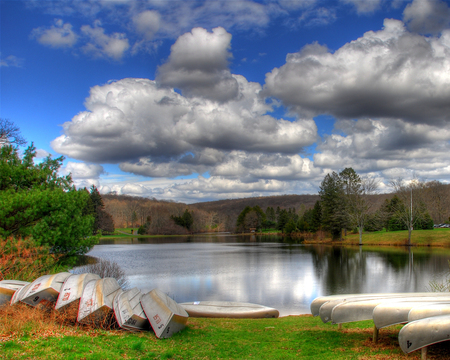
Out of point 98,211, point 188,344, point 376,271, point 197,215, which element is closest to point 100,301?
point 188,344

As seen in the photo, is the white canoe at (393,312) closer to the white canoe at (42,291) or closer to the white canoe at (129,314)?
the white canoe at (129,314)

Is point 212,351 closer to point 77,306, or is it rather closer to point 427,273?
point 77,306

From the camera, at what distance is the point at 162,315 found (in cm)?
782

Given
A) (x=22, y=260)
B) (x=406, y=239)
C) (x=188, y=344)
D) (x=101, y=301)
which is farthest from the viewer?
(x=406, y=239)

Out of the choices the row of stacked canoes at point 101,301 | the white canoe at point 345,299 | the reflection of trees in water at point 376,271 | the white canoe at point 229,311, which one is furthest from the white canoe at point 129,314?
the reflection of trees in water at point 376,271

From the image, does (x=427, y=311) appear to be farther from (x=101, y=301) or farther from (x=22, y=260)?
(x=22, y=260)

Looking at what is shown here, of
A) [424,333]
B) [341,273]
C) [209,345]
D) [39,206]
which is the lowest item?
[341,273]

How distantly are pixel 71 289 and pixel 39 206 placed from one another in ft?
27.9

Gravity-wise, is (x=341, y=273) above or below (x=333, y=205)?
below

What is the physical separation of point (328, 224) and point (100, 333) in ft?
173

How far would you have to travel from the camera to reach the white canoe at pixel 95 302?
753 centimetres

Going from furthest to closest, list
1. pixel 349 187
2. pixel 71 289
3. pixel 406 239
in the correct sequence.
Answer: pixel 349 187
pixel 406 239
pixel 71 289

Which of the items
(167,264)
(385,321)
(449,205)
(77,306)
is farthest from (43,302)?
(449,205)

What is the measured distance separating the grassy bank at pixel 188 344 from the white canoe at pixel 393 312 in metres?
0.52
